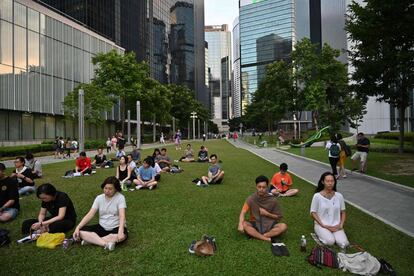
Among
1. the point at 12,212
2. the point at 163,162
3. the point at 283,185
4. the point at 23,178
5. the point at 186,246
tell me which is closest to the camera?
the point at 186,246

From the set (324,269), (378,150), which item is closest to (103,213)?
(324,269)

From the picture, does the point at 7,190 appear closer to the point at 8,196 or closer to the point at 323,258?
the point at 8,196

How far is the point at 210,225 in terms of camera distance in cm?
701

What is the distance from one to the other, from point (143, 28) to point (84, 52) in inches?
1781

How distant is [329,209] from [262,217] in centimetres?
120

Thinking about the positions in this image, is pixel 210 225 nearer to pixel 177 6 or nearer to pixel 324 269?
pixel 324 269

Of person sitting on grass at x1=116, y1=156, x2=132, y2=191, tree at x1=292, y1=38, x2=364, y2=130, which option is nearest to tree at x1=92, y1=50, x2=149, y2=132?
tree at x1=292, y1=38, x2=364, y2=130

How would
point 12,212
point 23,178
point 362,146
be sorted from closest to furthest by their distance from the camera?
1. point 12,212
2. point 23,178
3. point 362,146

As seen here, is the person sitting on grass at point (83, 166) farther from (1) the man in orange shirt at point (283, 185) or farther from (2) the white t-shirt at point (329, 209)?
(2) the white t-shirt at point (329, 209)

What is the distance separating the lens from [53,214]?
21.3ft

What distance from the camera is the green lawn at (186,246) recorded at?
4867 millimetres

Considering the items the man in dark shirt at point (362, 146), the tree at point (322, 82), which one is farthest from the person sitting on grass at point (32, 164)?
the tree at point (322, 82)

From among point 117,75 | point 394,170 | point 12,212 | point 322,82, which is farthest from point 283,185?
point 117,75

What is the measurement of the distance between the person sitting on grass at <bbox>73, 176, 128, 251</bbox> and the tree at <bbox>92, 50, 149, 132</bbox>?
35.1m
